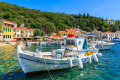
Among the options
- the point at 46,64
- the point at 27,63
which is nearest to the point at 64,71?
the point at 46,64

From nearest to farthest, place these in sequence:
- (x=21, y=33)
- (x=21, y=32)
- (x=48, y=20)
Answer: (x=21, y=33) < (x=21, y=32) < (x=48, y=20)

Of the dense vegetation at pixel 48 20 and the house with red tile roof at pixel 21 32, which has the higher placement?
the dense vegetation at pixel 48 20

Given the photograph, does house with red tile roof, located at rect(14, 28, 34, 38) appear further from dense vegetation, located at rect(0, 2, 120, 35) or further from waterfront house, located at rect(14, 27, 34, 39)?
dense vegetation, located at rect(0, 2, 120, 35)

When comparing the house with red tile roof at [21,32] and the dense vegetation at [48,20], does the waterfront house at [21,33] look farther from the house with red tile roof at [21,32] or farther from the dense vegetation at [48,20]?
the dense vegetation at [48,20]

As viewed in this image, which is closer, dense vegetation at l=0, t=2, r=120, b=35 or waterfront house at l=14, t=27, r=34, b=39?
waterfront house at l=14, t=27, r=34, b=39

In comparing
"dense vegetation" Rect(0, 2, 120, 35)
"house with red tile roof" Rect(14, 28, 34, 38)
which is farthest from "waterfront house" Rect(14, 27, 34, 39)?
"dense vegetation" Rect(0, 2, 120, 35)

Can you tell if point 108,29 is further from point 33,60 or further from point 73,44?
point 33,60

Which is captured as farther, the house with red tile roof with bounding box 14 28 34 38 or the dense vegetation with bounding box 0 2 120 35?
the dense vegetation with bounding box 0 2 120 35

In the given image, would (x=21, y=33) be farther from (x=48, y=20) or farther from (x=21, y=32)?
(x=48, y=20)

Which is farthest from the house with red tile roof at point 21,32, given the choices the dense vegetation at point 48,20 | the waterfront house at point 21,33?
the dense vegetation at point 48,20

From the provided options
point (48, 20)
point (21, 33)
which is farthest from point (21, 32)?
point (48, 20)

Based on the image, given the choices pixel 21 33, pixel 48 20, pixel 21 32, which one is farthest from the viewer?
pixel 48 20

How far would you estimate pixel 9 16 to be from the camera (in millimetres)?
66562

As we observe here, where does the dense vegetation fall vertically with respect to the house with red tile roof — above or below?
above
